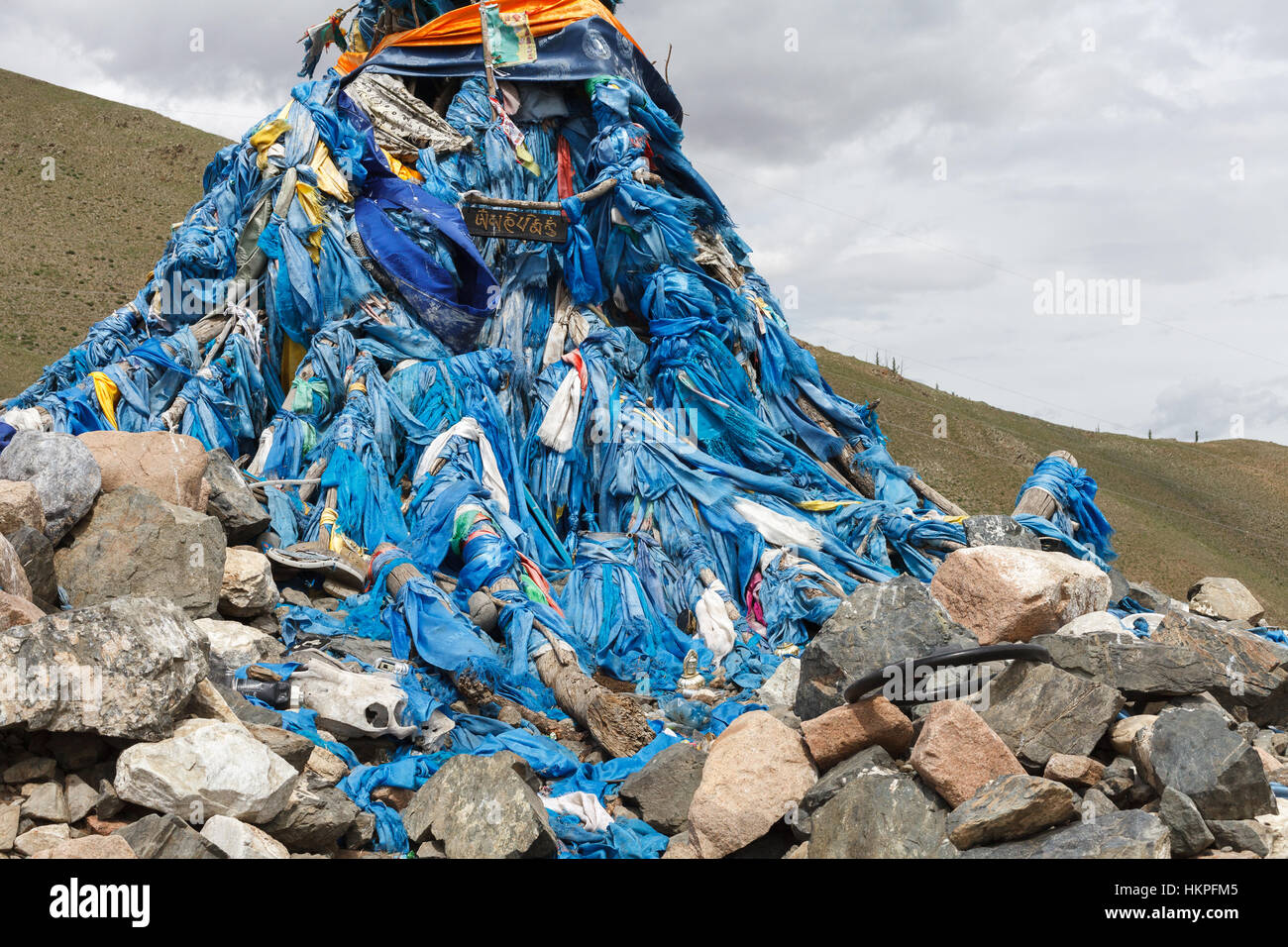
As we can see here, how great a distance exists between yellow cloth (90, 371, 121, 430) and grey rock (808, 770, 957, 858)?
756cm

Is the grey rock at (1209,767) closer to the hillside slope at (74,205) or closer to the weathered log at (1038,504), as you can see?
the weathered log at (1038,504)

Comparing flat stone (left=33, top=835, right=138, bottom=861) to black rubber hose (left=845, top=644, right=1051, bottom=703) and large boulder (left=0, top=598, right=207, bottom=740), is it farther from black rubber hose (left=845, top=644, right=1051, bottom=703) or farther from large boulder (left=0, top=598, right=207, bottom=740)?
black rubber hose (left=845, top=644, right=1051, bottom=703)

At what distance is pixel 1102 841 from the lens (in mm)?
4020

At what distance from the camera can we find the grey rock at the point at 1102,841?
13.0ft

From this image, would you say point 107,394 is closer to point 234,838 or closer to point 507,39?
point 507,39

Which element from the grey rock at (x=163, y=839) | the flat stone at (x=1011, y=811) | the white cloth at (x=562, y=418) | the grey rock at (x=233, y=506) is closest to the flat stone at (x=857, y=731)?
the flat stone at (x=1011, y=811)

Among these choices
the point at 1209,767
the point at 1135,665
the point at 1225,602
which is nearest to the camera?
the point at 1209,767

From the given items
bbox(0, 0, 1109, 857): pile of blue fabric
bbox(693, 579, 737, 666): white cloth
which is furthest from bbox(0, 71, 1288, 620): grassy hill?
bbox(693, 579, 737, 666): white cloth

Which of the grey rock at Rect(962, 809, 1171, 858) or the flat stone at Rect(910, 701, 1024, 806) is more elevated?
the flat stone at Rect(910, 701, 1024, 806)

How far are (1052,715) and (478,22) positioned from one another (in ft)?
32.7

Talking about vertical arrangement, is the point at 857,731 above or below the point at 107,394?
below

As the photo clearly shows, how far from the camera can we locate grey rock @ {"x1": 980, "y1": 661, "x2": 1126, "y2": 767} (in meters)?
4.73

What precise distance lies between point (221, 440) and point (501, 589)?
3.65 meters

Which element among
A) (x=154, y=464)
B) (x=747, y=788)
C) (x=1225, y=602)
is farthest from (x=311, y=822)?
(x=1225, y=602)
